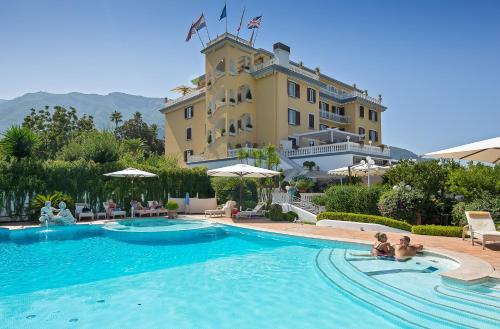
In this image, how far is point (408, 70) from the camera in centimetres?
1470

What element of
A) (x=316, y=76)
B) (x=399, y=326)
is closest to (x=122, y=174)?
(x=399, y=326)

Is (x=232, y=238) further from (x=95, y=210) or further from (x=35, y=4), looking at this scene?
(x=35, y=4)

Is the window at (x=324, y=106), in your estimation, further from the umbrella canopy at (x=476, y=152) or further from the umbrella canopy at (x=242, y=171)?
the umbrella canopy at (x=476, y=152)

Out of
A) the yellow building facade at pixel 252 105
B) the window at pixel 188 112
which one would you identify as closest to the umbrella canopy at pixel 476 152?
the yellow building facade at pixel 252 105

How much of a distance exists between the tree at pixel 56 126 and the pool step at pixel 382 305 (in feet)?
154

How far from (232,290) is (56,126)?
168ft

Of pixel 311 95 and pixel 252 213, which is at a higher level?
pixel 311 95

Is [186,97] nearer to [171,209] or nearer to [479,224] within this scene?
[171,209]

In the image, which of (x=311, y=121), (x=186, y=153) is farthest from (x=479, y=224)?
(x=186, y=153)

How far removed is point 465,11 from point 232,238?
35.7ft

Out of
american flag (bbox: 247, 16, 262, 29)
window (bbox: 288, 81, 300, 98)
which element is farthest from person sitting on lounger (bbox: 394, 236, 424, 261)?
window (bbox: 288, 81, 300, 98)

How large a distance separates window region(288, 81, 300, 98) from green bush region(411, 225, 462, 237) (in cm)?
2128

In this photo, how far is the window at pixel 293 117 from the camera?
32.1 meters

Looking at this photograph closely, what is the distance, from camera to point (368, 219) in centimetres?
1412
